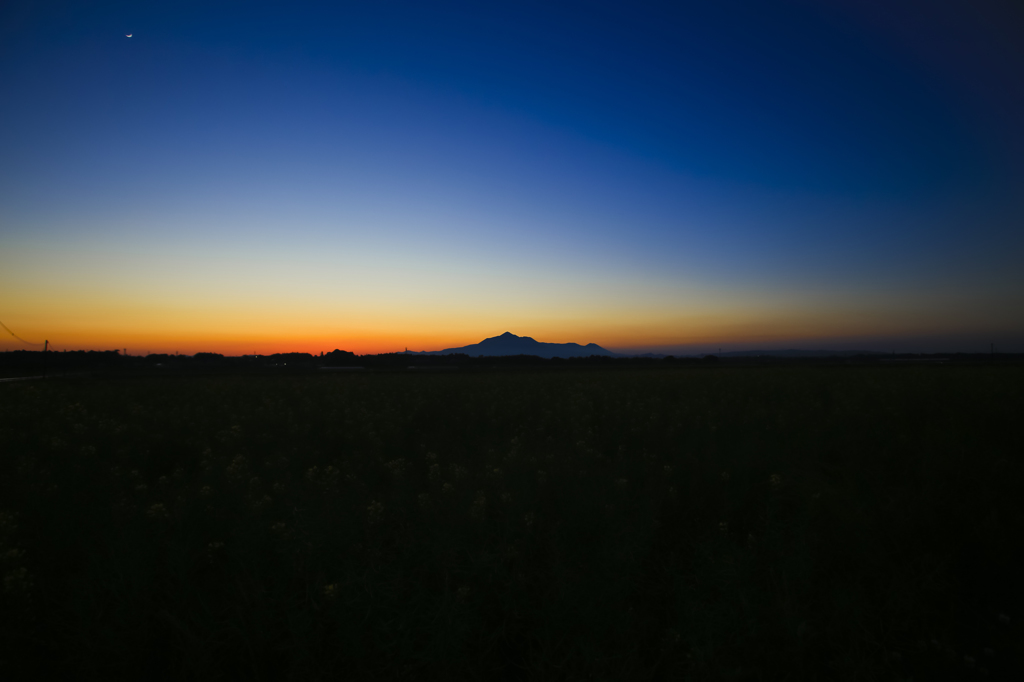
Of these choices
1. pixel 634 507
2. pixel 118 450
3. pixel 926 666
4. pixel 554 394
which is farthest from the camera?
pixel 554 394

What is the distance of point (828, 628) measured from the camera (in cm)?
359

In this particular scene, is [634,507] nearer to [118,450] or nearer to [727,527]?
[727,527]

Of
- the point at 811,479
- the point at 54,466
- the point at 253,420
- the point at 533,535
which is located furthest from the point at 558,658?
the point at 253,420

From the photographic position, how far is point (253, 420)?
966 centimetres

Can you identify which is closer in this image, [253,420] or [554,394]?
[253,420]

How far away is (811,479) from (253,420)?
11.1m

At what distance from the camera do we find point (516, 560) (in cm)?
419

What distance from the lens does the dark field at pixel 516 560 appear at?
3.17 meters

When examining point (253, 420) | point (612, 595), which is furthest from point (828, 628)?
point (253, 420)

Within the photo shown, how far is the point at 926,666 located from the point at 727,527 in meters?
1.87

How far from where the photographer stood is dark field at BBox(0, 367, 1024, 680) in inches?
125

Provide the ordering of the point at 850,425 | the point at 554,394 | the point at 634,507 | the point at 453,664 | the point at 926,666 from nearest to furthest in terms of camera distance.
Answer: the point at 453,664
the point at 926,666
the point at 634,507
the point at 850,425
the point at 554,394

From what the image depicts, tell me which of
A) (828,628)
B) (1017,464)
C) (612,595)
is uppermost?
(1017,464)

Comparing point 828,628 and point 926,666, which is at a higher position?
point 828,628
